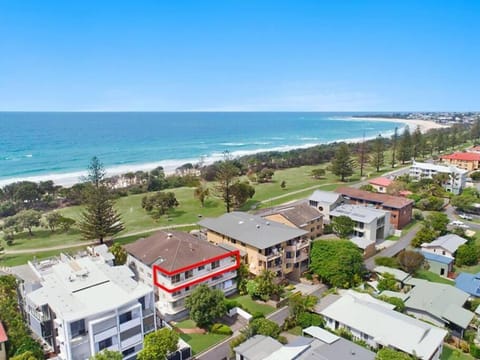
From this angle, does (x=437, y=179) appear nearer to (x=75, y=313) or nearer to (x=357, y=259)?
(x=357, y=259)

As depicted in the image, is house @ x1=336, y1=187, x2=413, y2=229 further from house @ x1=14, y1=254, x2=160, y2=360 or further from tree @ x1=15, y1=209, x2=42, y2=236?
A: tree @ x1=15, y1=209, x2=42, y2=236

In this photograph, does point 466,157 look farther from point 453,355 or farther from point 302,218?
point 453,355

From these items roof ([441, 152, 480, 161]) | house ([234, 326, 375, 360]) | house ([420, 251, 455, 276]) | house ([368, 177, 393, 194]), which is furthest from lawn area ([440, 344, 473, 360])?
roof ([441, 152, 480, 161])

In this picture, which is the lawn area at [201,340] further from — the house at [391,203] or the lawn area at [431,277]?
the house at [391,203]

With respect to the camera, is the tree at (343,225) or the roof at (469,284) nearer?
the roof at (469,284)

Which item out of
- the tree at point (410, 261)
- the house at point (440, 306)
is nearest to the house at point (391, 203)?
the tree at point (410, 261)

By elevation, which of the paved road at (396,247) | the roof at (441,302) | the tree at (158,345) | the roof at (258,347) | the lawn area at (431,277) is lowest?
the lawn area at (431,277)
